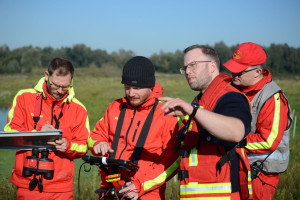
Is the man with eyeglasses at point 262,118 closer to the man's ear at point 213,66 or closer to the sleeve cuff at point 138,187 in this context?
the man's ear at point 213,66

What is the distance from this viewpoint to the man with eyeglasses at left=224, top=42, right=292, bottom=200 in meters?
4.24

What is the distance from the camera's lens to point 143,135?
4086mm

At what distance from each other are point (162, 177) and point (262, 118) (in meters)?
1.37

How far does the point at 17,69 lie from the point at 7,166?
54.7 metres

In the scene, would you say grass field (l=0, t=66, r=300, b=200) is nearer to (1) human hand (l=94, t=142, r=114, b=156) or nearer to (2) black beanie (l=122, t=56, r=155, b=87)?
(1) human hand (l=94, t=142, r=114, b=156)

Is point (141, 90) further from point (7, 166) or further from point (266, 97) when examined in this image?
point (7, 166)

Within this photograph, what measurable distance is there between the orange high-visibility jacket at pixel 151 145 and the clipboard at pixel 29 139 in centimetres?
50

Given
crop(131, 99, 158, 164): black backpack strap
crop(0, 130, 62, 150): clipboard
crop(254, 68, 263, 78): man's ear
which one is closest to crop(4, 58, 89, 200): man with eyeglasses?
crop(0, 130, 62, 150): clipboard

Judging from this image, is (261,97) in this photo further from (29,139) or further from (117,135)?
(29,139)

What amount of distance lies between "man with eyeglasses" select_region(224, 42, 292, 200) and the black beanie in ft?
3.02

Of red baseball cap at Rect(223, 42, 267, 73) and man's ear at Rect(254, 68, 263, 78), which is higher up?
red baseball cap at Rect(223, 42, 267, 73)

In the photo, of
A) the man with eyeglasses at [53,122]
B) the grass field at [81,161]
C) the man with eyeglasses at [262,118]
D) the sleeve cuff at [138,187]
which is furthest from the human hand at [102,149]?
the grass field at [81,161]

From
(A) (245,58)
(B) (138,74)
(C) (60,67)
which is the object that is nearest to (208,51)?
(A) (245,58)

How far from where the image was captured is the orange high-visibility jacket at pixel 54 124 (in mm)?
4637
